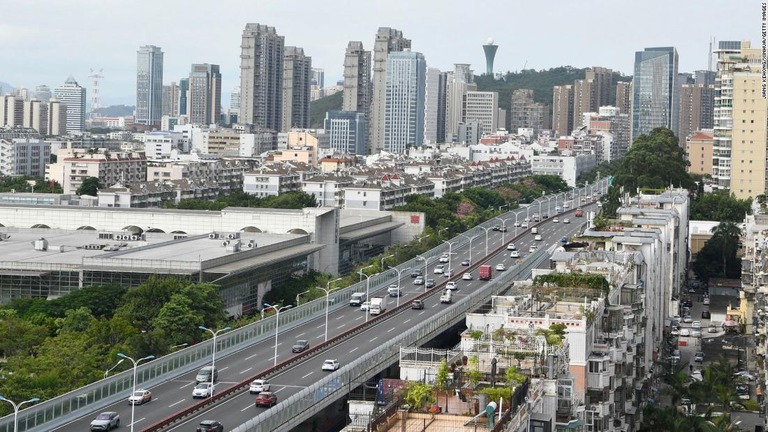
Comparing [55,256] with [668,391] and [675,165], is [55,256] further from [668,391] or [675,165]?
[675,165]

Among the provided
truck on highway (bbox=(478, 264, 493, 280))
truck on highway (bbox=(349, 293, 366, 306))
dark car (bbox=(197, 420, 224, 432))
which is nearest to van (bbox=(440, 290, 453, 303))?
truck on highway (bbox=(349, 293, 366, 306))

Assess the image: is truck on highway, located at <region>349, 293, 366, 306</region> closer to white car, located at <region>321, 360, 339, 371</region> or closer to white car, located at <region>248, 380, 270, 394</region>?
white car, located at <region>321, 360, 339, 371</region>

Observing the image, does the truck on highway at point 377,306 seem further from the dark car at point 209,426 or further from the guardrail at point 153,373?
the dark car at point 209,426

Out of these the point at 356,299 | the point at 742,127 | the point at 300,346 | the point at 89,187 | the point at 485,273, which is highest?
the point at 742,127

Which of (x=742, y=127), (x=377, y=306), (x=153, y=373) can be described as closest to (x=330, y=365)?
(x=153, y=373)

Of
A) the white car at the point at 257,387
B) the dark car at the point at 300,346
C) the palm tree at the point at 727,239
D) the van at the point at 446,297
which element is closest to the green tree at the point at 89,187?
the palm tree at the point at 727,239

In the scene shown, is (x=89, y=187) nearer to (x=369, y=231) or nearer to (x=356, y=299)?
(x=369, y=231)

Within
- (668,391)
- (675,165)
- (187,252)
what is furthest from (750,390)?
Answer: (675,165)

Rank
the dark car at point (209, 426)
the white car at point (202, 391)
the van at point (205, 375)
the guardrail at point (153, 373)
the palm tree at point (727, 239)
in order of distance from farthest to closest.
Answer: the palm tree at point (727, 239), the van at point (205, 375), the white car at point (202, 391), the guardrail at point (153, 373), the dark car at point (209, 426)
